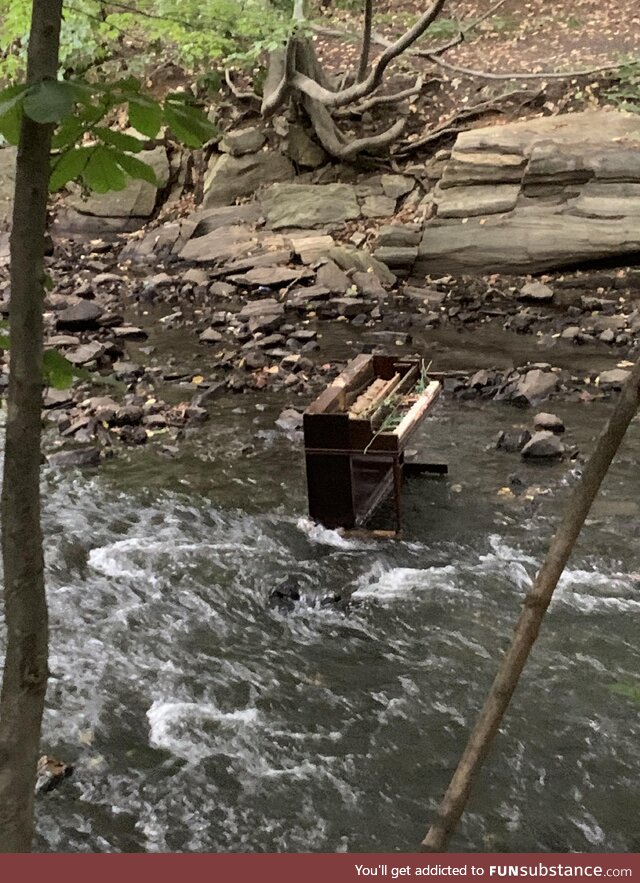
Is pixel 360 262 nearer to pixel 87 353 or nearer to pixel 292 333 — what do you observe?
pixel 292 333

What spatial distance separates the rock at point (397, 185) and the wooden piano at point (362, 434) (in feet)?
33.3

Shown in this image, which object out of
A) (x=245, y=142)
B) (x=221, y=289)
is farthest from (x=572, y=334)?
(x=245, y=142)

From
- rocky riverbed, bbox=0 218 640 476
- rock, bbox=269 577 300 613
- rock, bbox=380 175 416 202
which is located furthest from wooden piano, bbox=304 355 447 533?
rock, bbox=380 175 416 202

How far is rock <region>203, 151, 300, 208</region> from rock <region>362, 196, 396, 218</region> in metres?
2.10

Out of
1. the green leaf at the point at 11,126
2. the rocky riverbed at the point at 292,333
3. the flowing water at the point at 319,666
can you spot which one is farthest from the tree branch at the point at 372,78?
the green leaf at the point at 11,126

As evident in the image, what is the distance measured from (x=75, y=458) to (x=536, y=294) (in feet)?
25.6

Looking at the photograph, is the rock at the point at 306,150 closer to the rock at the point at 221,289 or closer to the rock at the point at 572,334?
the rock at the point at 221,289

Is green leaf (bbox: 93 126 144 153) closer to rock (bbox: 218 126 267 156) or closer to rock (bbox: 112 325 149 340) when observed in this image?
rock (bbox: 112 325 149 340)

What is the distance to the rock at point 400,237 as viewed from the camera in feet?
51.7

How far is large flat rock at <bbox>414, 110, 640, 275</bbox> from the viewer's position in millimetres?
15047

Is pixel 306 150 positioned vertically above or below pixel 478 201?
above

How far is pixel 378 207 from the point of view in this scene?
17.5m

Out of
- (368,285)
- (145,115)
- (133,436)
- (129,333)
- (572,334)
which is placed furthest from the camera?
(368,285)

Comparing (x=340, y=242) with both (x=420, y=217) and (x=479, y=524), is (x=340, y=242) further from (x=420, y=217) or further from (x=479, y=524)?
(x=479, y=524)
